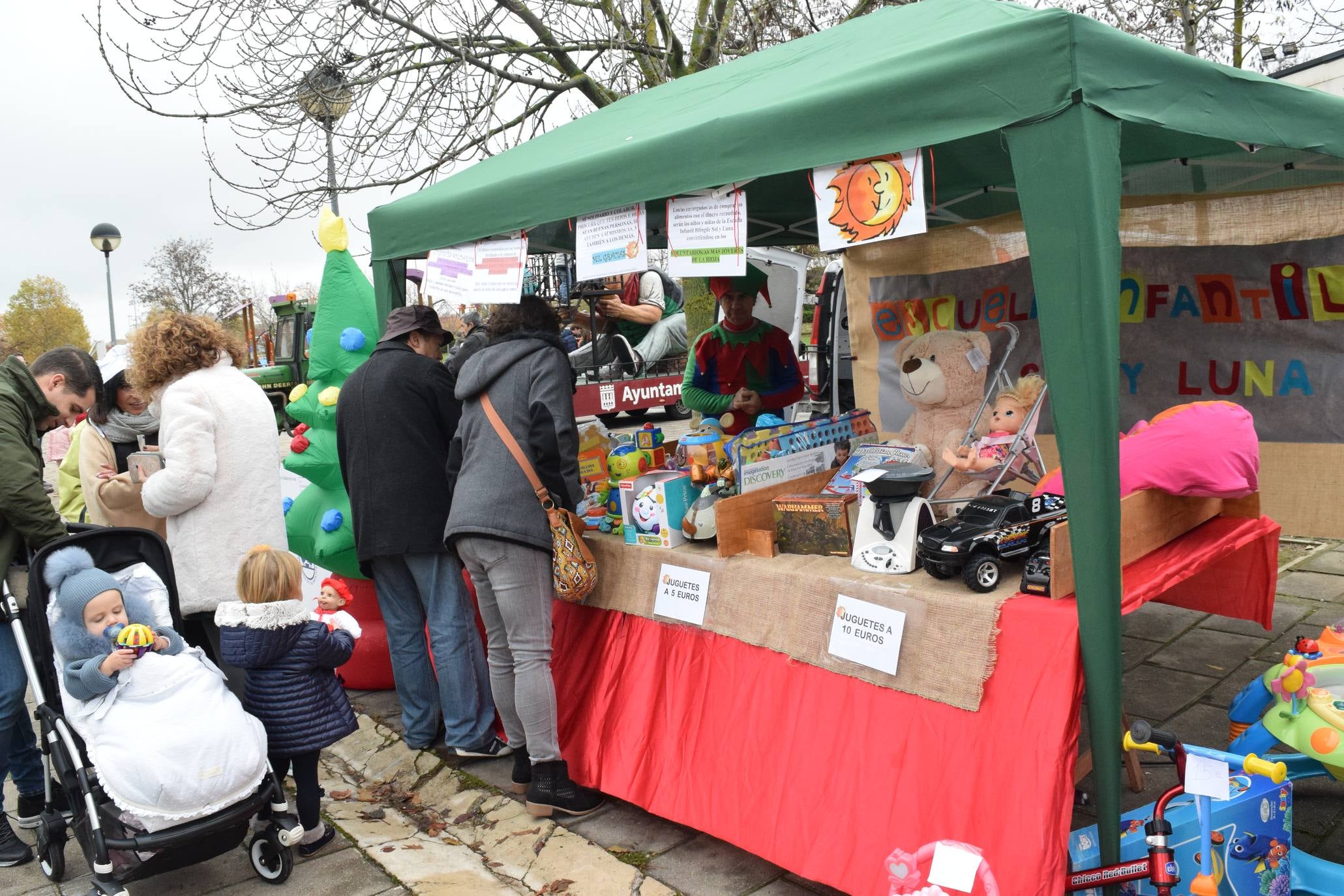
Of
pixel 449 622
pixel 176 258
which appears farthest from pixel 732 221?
pixel 176 258

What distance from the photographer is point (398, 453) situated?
3748mm

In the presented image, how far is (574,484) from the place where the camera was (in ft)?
11.1

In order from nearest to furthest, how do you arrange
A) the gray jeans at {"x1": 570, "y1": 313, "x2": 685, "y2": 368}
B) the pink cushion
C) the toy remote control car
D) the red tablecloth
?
the red tablecloth < the toy remote control car < the pink cushion < the gray jeans at {"x1": 570, "y1": 313, "x2": 685, "y2": 368}

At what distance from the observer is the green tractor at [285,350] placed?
1780 cm

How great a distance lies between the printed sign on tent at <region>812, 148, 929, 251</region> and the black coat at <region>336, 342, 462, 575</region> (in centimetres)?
182

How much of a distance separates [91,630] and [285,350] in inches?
673

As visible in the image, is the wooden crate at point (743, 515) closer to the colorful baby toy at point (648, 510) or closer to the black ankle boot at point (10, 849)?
the colorful baby toy at point (648, 510)

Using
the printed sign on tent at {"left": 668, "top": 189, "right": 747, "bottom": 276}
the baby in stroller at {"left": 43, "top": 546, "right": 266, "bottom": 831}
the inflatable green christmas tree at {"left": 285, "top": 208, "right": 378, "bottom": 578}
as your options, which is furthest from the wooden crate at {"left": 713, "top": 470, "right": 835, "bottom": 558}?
the inflatable green christmas tree at {"left": 285, "top": 208, "right": 378, "bottom": 578}

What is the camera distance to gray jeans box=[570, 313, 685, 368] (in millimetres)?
13297

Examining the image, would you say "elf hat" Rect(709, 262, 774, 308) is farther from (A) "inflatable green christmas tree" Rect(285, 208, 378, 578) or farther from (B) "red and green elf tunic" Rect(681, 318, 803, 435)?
(A) "inflatable green christmas tree" Rect(285, 208, 378, 578)

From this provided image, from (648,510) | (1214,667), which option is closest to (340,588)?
(648,510)

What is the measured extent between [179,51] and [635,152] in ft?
18.5

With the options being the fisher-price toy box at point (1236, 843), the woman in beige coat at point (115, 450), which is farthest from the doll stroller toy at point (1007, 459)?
the woman in beige coat at point (115, 450)

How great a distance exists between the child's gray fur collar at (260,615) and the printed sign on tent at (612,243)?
1458 millimetres
